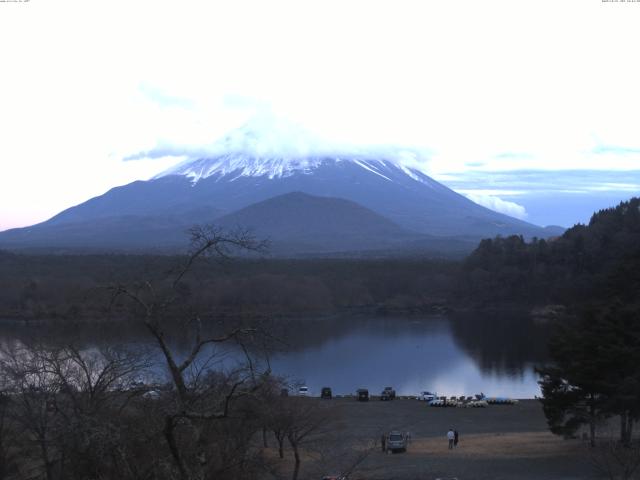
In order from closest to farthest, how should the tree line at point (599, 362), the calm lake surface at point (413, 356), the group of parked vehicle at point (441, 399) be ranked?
the tree line at point (599, 362) < the group of parked vehicle at point (441, 399) < the calm lake surface at point (413, 356)

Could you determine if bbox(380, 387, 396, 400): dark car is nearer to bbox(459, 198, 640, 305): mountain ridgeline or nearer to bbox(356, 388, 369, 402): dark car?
bbox(356, 388, 369, 402): dark car

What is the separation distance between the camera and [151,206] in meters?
138

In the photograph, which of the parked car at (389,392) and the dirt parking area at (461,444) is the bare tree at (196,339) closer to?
the dirt parking area at (461,444)

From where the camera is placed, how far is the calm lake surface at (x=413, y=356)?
21953 mm

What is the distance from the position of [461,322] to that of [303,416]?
29049 millimetres

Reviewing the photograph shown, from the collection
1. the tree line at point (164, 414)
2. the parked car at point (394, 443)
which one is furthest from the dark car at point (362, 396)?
the tree line at point (164, 414)

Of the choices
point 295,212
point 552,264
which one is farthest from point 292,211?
point 552,264

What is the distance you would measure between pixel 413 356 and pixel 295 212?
89.9m

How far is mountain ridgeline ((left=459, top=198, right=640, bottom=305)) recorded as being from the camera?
145 feet

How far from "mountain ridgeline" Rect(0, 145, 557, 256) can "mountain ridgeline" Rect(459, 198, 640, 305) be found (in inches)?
1239

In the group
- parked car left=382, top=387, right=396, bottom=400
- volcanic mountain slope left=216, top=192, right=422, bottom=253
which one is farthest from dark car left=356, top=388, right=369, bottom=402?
volcanic mountain slope left=216, top=192, right=422, bottom=253

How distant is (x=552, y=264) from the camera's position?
1853 inches

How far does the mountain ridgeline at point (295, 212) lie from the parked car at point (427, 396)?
61272mm

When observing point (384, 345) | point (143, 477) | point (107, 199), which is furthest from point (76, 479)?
point (107, 199)
